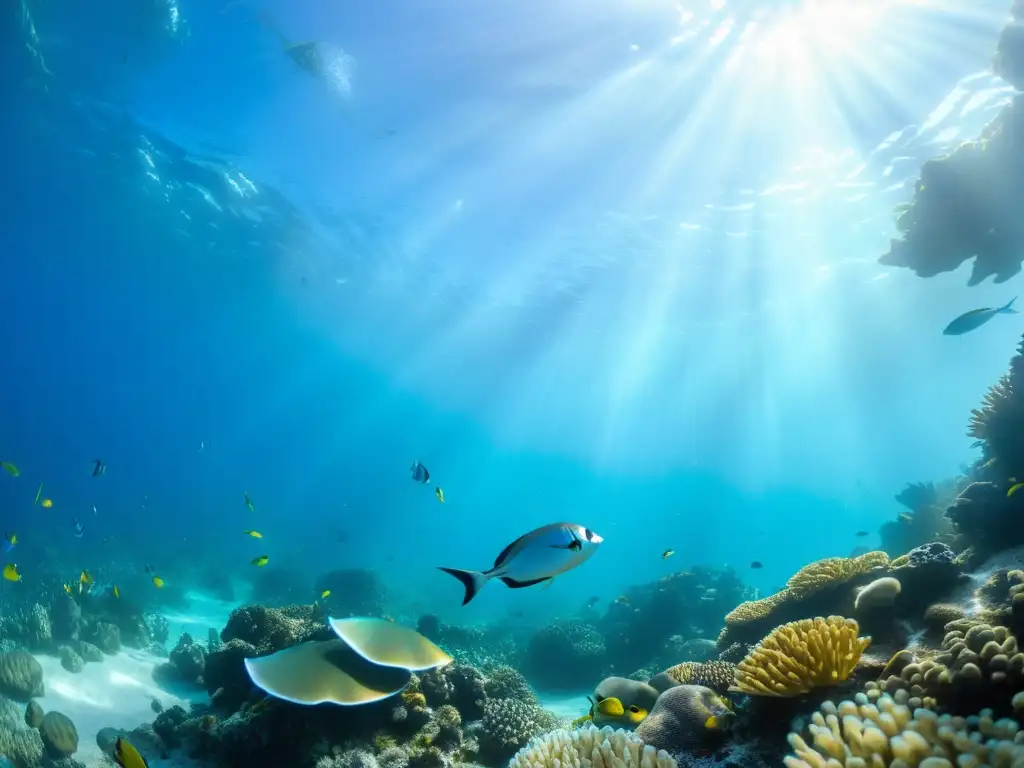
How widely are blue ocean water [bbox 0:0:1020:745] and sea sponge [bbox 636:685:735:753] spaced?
643 inches

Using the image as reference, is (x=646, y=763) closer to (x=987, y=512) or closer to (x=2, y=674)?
(x=987, y=512)

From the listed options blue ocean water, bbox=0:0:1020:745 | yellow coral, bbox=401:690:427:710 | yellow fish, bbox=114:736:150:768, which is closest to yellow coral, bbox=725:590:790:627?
yellow coral, bbox=401:690:427:710

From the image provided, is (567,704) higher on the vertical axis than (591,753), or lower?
higher

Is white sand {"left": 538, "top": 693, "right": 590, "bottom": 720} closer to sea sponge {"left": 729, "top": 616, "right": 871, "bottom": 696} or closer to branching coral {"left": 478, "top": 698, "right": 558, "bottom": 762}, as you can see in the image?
branching coral {"left": 478, "top": 698, "right": 558, "bottom": 762}

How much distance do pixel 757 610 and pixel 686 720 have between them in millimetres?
3641

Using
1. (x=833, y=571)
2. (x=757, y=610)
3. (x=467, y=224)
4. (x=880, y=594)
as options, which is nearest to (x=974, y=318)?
(x=833, y=571)

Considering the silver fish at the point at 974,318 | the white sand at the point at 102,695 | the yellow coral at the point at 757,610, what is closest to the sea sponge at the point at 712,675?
the yellow coral at the point at 757,610

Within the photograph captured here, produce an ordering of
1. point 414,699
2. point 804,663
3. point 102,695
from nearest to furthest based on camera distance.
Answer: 1. point 804,663
2. point 414,699
3. point 102,695

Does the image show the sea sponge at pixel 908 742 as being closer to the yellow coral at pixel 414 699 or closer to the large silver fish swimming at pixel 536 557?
the large silver fish swimming at pixel 536 557

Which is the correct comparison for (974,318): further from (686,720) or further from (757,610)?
(686,720)

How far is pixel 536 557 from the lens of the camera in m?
2.45

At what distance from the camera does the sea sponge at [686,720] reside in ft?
12.6

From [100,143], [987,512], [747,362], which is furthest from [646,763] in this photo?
[747,362]

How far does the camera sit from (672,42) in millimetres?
16609
